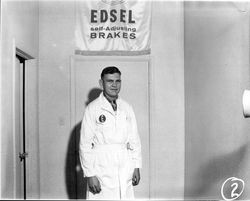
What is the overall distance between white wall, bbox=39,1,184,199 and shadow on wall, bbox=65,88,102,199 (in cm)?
4

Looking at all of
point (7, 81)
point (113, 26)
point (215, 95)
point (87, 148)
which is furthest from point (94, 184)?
point (113, 26)

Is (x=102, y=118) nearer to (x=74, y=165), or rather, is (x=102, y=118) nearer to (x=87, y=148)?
(x=87, y=148)

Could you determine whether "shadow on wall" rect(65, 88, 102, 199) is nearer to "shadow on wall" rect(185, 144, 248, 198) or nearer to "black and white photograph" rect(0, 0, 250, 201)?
"black and white photograph" rect(0, 0, 250, 201)

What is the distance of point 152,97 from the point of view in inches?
152

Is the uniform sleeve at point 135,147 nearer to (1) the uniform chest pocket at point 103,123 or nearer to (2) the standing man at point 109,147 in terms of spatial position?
(2) the standing man at point 109,147

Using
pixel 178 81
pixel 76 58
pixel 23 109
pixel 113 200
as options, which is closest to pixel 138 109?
pixel 178 81

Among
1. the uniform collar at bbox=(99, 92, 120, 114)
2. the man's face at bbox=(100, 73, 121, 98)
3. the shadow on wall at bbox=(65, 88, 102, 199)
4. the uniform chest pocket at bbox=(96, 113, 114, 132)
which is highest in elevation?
the man's face at bbox=(100, 73, 121, 98)

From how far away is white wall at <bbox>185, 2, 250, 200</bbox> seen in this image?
2.27 metres

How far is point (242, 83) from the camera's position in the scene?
2.25 m

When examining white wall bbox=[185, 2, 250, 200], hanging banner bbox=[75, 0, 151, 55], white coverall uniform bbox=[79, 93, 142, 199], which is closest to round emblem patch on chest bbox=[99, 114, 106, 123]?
white coverall uniform bbox=[79, 93, 142, 199]

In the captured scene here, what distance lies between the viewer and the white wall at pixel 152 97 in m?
3.77

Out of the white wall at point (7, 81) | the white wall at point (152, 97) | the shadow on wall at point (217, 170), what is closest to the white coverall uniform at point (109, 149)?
the white wall at point (7, 81)

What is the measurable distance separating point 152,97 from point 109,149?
4.41 ft

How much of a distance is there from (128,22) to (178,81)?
2.90 feet
